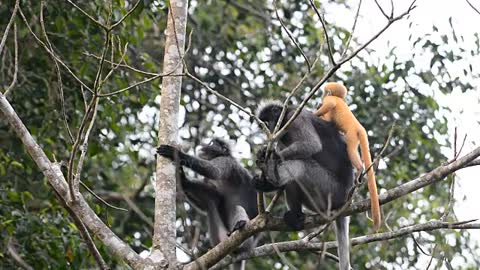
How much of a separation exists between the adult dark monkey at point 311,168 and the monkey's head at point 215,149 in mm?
900

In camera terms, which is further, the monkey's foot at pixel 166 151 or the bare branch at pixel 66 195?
the monkey's foot at pixel 166 151

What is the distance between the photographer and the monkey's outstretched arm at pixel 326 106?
18.5 ft

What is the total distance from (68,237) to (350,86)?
336cm

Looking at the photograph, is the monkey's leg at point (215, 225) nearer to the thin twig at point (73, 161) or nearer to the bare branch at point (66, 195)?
the bare branch at point (66, 195)

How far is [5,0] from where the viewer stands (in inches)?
263

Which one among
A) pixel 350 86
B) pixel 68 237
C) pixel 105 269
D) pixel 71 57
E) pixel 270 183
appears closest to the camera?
pixel 105 269

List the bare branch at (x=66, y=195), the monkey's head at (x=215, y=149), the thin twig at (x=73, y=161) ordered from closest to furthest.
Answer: the thin twig at (x=73, y=161)
the bare branch at (x=66, y=195)
the monkey's head at (x=215, y=149)

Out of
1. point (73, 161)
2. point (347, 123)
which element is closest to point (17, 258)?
point (73, 161)

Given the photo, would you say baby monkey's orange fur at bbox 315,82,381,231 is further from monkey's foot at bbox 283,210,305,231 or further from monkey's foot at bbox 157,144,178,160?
monkey's foot at bbox 157,144,178,160

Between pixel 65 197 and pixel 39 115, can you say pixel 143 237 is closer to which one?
pixel 39 115

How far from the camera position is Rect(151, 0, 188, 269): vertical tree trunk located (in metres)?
4.58

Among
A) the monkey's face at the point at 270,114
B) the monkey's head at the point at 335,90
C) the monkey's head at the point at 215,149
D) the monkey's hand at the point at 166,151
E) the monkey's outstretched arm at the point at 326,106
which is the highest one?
the monkey's head at the point at 215,149

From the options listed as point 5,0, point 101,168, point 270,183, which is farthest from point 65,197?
point 101,168

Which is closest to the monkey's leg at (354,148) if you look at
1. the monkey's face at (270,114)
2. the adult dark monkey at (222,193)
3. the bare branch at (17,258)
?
the monkey's face at (270,114)
